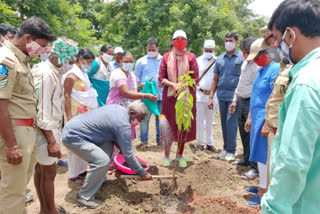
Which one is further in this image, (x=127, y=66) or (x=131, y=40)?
(x=131, y=40)

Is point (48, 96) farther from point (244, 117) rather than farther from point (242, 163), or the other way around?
point (242, 163)

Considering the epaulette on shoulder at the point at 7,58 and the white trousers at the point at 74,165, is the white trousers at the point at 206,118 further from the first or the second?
the epaulette on shoulder at the point at 7,58

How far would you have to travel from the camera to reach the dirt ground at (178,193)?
324 cm

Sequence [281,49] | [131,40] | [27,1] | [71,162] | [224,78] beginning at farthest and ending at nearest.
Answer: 1. [131,40]
2. [27,1]
3. [224,78]
4. [71,162]
5. [281,49]

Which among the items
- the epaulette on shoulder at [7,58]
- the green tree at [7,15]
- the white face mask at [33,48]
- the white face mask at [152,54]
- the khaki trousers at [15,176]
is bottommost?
the khaki trousers at [15,176]

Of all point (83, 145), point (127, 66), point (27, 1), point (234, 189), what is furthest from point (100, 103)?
point (27, 1)

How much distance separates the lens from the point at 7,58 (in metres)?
2.00

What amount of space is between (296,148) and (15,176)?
7.01 ft

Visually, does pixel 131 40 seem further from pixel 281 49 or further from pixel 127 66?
pixel 281 49

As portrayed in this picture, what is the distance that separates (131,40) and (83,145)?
925 centimetres

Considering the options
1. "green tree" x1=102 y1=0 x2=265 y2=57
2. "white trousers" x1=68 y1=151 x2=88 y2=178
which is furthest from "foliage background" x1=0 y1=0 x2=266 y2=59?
"white trousers" x1=68 y1=151 x2=88 y2=178

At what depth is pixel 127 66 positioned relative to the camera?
405 cm

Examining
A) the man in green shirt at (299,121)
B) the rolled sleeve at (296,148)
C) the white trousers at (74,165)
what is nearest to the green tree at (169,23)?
the white trousers at (74,165)

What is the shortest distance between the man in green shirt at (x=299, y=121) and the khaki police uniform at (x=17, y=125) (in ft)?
6.39
